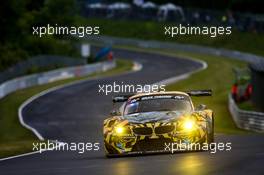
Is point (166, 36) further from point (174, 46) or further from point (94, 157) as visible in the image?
point (94, 157)

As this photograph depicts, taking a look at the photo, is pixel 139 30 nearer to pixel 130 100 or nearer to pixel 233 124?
pixel 233 124

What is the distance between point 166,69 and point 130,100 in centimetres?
5119

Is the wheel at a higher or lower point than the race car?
lower

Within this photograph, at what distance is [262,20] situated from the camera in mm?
80938

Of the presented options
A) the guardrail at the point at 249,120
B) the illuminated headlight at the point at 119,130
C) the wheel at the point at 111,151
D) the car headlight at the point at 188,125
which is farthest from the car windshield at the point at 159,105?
the guardrail at the point at 249,120

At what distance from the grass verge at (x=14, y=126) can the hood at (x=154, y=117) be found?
396 cm

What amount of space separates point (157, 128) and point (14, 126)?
1873 cm

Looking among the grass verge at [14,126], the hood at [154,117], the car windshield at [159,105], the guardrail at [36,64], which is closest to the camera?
the hood at [154,117]

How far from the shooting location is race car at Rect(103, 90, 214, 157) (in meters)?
17.0

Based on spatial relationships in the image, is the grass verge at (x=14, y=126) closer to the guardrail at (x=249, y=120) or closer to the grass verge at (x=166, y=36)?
the guardrail at (x=249, y=120)

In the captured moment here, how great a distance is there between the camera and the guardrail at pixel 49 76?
156 ft

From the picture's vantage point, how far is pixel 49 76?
5628cm

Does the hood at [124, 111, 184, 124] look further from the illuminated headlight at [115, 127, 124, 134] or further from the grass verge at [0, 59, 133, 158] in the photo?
the grass verge at [0, 59, 133, 158]

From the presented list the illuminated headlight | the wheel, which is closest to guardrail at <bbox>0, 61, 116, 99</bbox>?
the wheel
